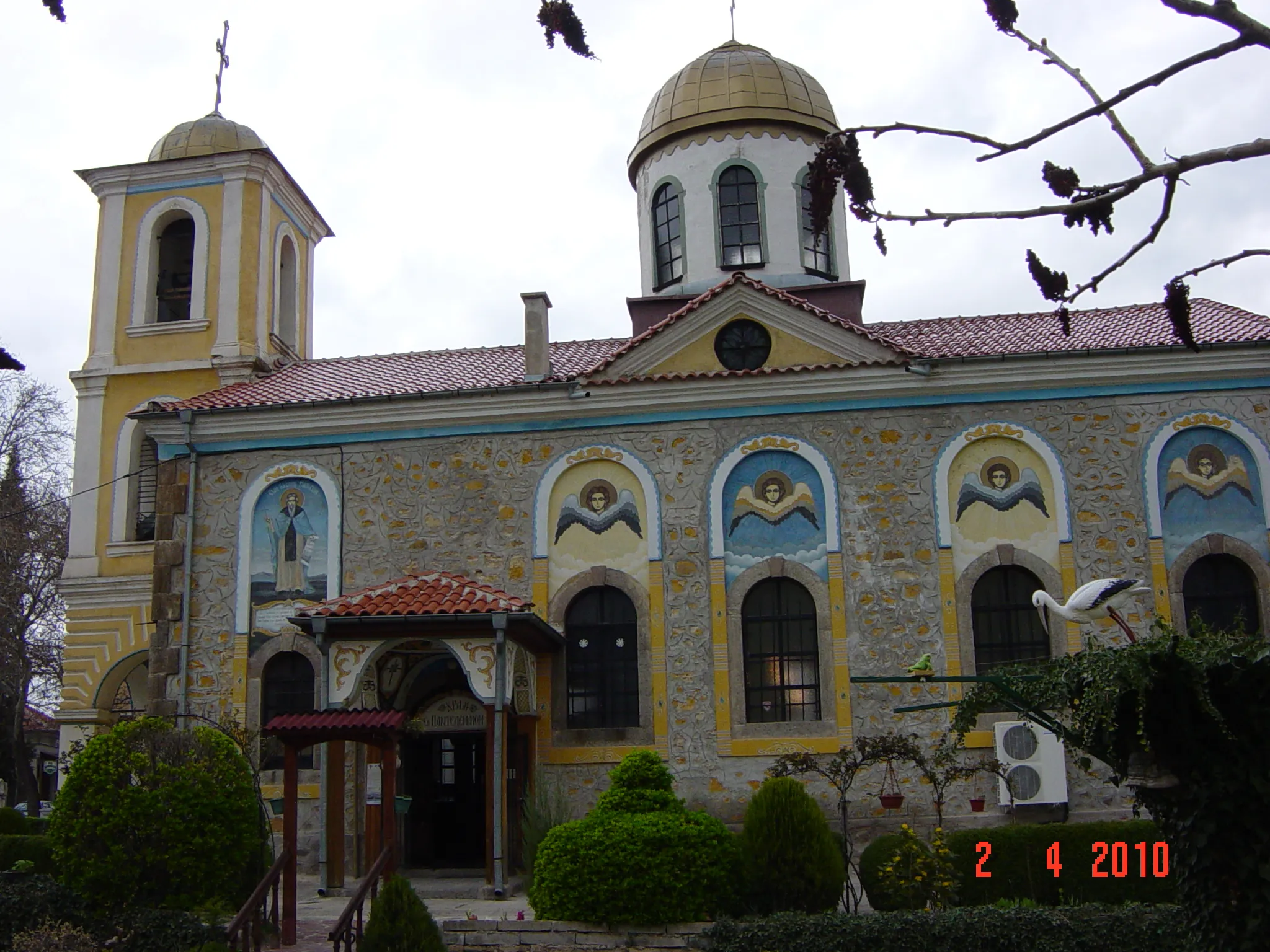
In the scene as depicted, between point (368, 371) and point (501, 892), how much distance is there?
9.95 meters

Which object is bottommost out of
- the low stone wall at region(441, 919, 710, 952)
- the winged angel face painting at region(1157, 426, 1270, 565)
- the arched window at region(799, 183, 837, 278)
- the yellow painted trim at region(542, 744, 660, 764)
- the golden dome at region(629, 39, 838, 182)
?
the low stone wall at region(441, 919, 710, 952)

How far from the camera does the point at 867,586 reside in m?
18.8

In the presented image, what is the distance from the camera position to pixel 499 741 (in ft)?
55.5

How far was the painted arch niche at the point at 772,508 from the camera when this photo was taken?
1911 centimetres

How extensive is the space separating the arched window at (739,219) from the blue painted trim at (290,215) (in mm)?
8422

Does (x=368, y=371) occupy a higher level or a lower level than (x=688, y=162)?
lower

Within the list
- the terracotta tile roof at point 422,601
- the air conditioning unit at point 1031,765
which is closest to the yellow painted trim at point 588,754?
the terracotta tile roof at point 422,601

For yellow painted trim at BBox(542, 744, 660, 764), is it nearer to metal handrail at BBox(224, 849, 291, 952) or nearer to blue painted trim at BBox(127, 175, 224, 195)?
metal handrail at BBox(224, 849, 291, 952)

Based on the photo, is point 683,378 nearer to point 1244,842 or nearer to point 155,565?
point 155,565

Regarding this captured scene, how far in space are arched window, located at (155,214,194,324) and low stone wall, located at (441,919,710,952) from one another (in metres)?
14.7

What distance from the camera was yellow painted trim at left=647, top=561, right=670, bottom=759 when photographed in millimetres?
18688

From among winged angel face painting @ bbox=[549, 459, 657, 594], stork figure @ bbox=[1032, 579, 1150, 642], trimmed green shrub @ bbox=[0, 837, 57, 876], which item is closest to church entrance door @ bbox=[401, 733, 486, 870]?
winged angel face painting @ bbox=[549, 459, 657, 594]

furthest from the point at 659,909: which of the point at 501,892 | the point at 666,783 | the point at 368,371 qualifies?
the point at 368,371

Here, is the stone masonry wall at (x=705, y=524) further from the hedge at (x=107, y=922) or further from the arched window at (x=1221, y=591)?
the hedge at (x=107, y=922)
